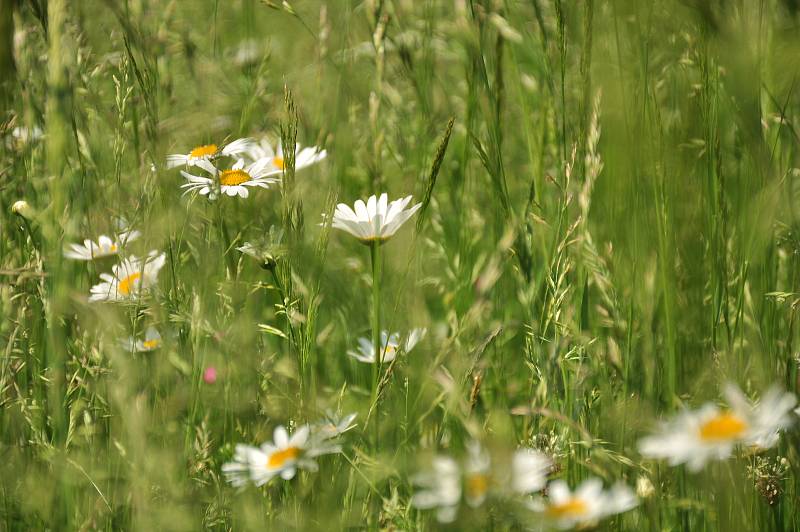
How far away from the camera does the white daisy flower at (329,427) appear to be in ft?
2.92

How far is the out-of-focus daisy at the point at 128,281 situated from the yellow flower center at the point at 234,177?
0.14 meters

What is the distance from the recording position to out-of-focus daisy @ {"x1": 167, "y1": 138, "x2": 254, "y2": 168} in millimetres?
1112

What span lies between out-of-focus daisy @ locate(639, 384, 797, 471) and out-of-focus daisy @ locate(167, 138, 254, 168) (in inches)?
23.8

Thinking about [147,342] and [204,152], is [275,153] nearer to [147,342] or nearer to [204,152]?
[204,152]

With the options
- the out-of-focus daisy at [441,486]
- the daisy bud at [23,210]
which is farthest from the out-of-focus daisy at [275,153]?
the out-of-focus daisy at [441,486]

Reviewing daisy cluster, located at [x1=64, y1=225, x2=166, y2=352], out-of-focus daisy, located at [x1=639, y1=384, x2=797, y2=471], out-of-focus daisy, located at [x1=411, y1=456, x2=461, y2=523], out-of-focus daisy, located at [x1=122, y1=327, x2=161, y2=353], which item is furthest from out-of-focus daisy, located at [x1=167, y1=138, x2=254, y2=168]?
out-of-focus daisy, located at [x1=639, y1=384, x2=797, y2=471]

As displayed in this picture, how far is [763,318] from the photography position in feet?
3.86

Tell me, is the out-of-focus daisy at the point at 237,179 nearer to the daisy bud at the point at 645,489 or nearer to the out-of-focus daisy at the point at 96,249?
the out-of-focus daisy at the point at 96,249

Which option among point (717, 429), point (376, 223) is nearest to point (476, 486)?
point (717, 429)

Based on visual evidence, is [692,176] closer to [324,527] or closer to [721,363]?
[721,363]

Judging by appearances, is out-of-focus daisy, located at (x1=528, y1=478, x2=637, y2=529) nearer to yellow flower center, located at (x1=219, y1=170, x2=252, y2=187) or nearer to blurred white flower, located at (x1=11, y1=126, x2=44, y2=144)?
yellow flower center, located at (x1=219, y1=170, x2=252, y2=187)

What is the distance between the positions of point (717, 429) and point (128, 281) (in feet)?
2.38

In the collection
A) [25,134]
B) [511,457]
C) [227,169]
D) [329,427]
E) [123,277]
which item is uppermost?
[25,134]

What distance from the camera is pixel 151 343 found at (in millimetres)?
1320
